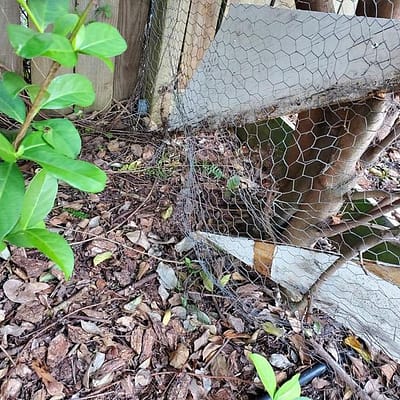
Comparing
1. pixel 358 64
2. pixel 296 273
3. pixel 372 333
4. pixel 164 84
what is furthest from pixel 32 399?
pixel 164 84

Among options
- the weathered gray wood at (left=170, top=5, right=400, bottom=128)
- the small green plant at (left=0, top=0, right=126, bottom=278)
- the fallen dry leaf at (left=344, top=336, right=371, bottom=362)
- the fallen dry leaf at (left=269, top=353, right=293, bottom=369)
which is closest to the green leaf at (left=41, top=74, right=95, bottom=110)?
the small green plant at (left=0, top=0, right=126, bottom=278)

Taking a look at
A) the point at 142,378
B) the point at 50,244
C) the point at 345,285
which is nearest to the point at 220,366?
the point at 142,378

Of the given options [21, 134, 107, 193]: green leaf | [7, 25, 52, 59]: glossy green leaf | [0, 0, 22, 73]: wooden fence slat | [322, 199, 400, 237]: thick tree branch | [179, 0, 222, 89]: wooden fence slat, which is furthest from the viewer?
[179, 0, 222, 89]: wooden fence slat

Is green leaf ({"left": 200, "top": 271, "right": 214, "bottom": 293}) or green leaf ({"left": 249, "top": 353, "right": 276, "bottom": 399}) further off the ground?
green leaf ({"left": 249, "top": 353, "right": 276, "bottom": 399})

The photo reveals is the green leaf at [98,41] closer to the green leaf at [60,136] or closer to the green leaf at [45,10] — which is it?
the green leaf at [45,10]

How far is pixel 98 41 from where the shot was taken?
1.55ft

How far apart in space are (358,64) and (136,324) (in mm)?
729

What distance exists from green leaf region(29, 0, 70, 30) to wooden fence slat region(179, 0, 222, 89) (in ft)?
3.24

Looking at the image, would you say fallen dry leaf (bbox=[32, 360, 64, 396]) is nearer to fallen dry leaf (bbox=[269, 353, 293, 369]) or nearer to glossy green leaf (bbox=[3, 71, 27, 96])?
fallen dry leaf (bbox=[269, 353, 293, 369])

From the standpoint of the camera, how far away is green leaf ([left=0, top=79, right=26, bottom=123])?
1.81 ft

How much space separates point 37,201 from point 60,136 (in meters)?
0.10

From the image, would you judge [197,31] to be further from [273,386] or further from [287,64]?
[273,386]

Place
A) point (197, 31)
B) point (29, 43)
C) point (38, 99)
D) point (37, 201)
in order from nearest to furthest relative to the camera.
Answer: point (29, 43), point (38, 99), point (37, 201), point (197, 31)

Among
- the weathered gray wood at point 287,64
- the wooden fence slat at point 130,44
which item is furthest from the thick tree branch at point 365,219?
the wooden fence slat at point 130,44
